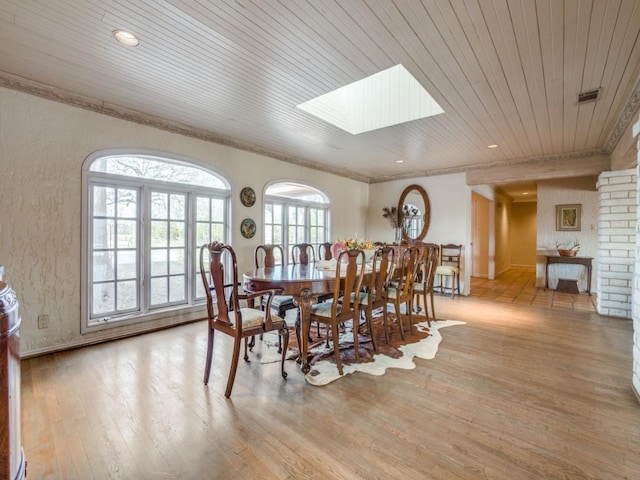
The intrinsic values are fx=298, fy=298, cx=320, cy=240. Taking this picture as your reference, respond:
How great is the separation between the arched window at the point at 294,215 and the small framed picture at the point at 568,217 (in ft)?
17.6

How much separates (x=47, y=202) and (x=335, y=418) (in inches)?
134

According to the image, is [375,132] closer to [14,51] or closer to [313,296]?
[313,296]

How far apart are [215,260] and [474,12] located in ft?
8.21

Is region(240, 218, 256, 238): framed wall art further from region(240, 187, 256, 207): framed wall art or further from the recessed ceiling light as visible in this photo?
the recessed ceiling light

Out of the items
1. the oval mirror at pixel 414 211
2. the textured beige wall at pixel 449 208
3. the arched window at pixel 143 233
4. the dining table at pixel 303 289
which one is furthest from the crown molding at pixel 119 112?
the textured beige wall at pixel 449 208

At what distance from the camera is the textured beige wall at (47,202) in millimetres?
2805

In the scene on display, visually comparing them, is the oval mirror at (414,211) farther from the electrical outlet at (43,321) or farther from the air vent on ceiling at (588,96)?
the electrical outlet at (43,321)

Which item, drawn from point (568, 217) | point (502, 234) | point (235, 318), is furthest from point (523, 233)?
point (235, 318)

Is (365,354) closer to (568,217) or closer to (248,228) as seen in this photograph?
(248,228)

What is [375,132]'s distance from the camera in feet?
13.8

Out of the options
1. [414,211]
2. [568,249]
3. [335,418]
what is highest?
[414,211]

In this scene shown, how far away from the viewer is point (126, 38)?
222cm

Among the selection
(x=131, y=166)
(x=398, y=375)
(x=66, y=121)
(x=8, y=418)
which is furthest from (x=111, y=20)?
(x=398, y=375)

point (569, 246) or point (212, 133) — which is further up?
point (212, 133)
